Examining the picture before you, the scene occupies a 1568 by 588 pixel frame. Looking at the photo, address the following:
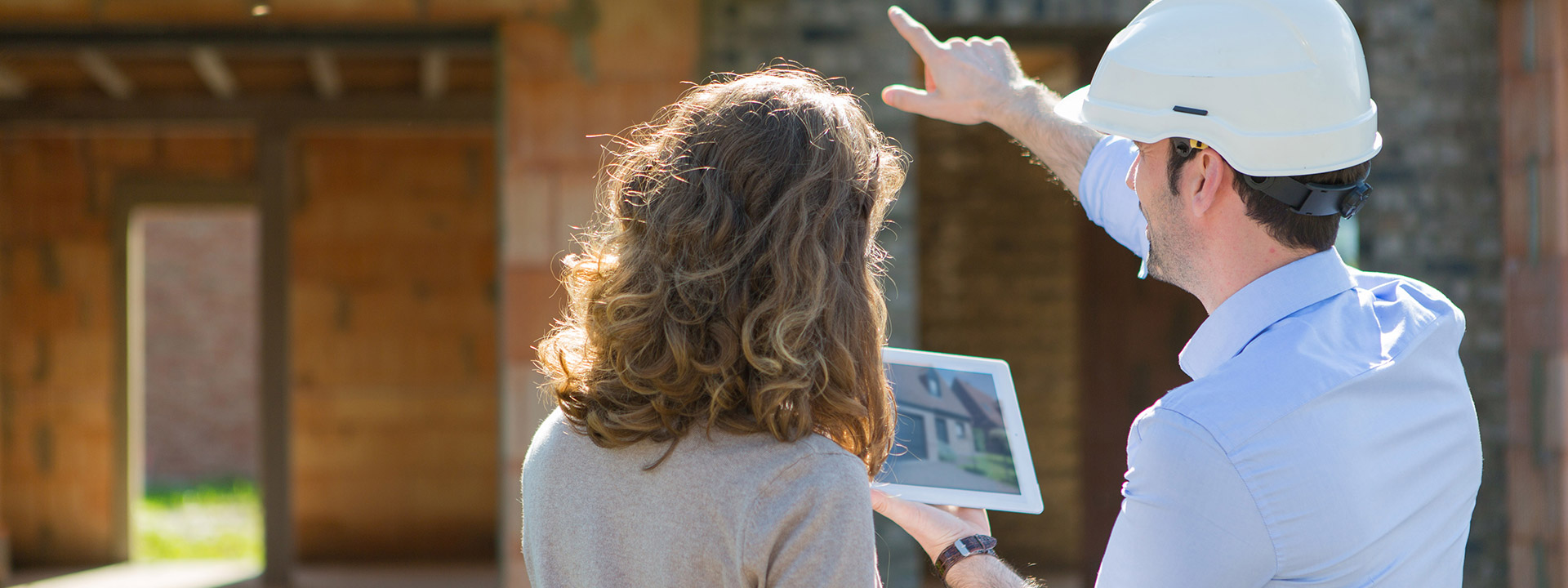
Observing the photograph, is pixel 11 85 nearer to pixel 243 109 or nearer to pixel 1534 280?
pixel 243 109

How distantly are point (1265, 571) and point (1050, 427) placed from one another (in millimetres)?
6511

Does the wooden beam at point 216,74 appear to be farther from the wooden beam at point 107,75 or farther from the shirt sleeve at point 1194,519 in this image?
the shirt sleeve at point 1194,519

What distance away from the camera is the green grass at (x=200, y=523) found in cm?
786

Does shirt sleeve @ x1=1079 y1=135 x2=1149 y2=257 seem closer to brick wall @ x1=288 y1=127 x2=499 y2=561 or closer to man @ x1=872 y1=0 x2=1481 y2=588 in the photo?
man @ x1=872 y1=0 x2=1481 y2=588

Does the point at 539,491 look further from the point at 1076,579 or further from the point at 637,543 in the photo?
the point at 1076,579

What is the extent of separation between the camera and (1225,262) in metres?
1.27

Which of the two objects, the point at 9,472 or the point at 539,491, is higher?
the point at 539,491

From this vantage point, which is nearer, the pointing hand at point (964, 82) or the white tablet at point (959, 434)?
the white tablet at point (959, 434)

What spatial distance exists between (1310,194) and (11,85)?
285 inches

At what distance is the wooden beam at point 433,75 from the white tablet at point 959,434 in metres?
4.70

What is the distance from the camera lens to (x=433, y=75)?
6348mm

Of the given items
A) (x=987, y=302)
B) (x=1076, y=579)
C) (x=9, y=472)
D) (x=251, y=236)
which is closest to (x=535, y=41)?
(x=987, y=302)

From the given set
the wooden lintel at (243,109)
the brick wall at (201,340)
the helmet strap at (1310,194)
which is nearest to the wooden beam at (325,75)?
the wooden lintel at (243,109)

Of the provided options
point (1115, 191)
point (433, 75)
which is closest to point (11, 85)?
point (433, 75)
